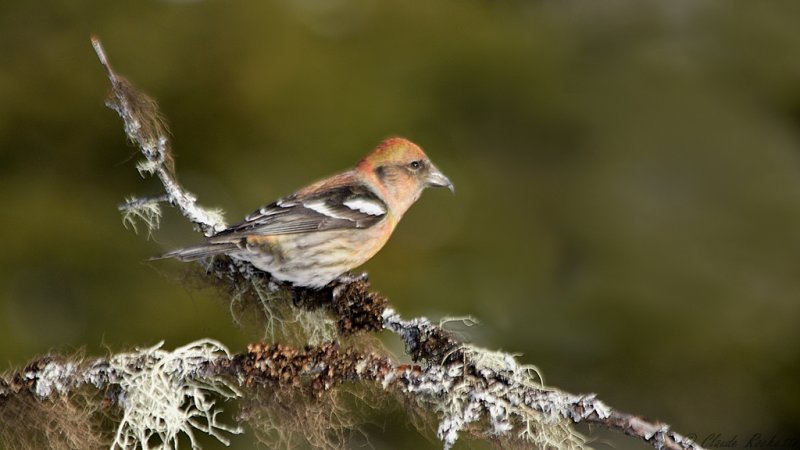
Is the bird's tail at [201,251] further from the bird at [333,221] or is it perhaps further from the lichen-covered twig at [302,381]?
the lichen-covered twig at [302,381]

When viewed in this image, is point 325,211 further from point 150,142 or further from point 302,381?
point 302,381

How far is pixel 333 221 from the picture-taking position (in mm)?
5051

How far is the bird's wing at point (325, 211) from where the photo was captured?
15.9 ft

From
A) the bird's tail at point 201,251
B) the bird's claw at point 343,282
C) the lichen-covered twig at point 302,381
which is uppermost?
the bird's claw at point 343,282

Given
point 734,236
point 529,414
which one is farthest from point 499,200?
point 529,414

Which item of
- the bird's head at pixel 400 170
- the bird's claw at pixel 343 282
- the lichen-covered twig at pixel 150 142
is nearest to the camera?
the lichen-covered twig at pixel 150 142

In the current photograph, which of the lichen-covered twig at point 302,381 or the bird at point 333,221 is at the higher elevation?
the bird at point 333,221

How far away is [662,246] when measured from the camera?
7949mm

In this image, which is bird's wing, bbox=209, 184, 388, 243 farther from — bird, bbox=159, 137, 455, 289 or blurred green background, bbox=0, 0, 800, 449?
blurred green background, bbox=0, 0, 800, 449

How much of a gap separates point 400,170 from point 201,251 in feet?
5.04

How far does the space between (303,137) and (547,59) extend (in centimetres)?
277

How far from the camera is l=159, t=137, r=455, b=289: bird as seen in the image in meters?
4.34

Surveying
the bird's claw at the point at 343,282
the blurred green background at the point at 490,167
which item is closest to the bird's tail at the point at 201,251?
the bird's claw at the point at 343,282

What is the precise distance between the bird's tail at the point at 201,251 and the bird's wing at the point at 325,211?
0.53 metres
